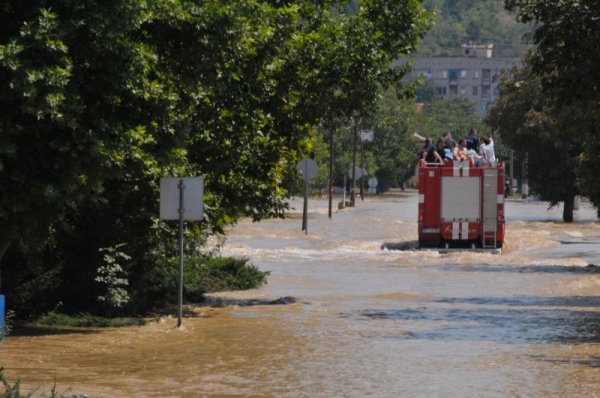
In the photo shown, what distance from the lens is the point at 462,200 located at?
132ft

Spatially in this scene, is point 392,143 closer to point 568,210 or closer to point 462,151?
point 568,210

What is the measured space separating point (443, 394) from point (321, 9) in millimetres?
12129

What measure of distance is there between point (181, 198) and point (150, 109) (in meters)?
2.01

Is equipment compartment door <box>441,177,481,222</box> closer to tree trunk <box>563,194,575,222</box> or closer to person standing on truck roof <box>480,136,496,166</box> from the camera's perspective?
person standing on truck roof <box>480,136,496,166</box>

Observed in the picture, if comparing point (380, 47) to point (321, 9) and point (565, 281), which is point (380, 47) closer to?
point (321, 9)

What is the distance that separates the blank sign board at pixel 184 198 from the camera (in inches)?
788

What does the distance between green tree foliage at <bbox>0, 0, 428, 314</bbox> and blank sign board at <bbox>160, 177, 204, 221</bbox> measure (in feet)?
0.96

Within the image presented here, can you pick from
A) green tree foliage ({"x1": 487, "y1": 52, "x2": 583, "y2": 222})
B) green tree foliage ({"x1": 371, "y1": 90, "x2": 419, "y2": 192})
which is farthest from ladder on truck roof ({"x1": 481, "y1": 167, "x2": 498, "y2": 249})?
green tree foliage ({"x1": 371, "y1": 90, "x2": 419, "y2": 192})

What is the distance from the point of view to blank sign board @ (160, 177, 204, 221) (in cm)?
2002

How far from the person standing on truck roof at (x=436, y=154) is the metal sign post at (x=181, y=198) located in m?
21.3

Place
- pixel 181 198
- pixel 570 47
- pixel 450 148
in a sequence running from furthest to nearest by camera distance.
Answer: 1. pixel 450 148
2. pixel 570 47
3. pixel 181 198

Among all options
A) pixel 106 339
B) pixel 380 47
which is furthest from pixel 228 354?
pixel 380 47

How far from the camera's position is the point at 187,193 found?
20.1 meters

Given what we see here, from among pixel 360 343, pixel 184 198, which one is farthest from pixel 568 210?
pixel 184 198
